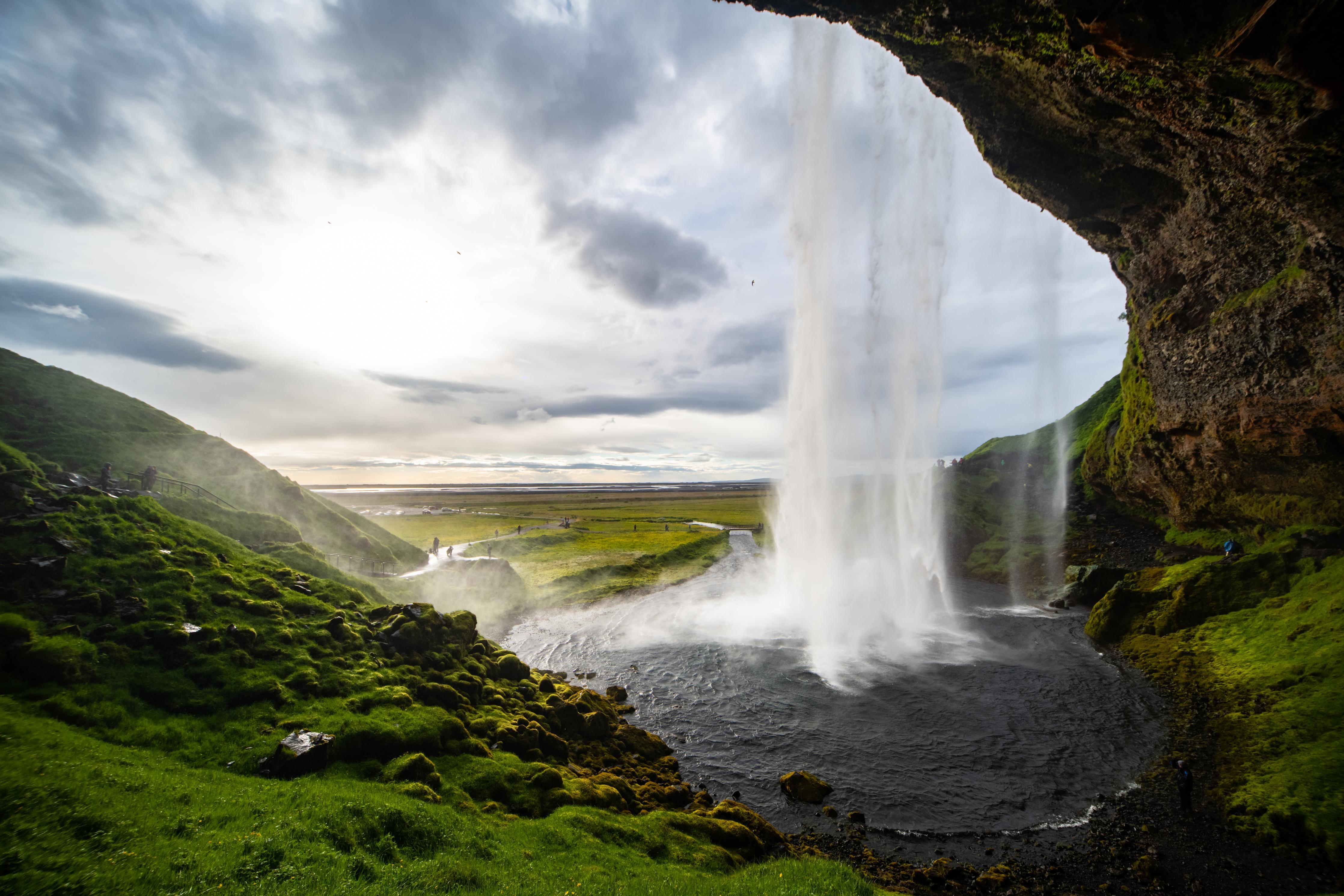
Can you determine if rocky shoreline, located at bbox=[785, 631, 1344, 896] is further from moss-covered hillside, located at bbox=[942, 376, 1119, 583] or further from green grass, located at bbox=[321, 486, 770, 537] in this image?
green grass, located at bbox=[321, 486, 770, 537]

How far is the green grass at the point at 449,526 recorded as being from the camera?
83.8m

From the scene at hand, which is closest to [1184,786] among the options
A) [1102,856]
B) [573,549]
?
[1102,856]

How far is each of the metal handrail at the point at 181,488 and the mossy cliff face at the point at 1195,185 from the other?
45952mm

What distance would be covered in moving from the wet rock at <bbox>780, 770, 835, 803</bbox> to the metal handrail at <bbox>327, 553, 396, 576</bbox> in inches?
1646

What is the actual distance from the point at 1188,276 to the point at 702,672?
43495 mm

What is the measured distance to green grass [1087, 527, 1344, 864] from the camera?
Result: 15703 mm

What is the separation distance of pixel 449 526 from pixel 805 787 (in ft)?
346

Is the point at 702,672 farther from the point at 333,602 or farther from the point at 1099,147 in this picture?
the point at 1099,147

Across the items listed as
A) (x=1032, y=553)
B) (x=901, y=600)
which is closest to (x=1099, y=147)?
(x=901, y=600)

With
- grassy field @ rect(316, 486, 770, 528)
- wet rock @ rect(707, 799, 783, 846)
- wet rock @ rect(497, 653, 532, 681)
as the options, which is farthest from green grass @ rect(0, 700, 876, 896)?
grassy field @ rect(316, 486, 770, 528)

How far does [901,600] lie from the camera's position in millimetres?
43188

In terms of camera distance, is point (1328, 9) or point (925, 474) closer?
point (1328, 9)

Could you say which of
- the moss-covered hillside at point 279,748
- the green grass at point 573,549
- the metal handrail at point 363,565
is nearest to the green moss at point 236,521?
the metal handrail at point 363,565

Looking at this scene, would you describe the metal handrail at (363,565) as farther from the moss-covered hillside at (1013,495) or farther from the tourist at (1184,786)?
the moss-covered hillside at (1013,495)
